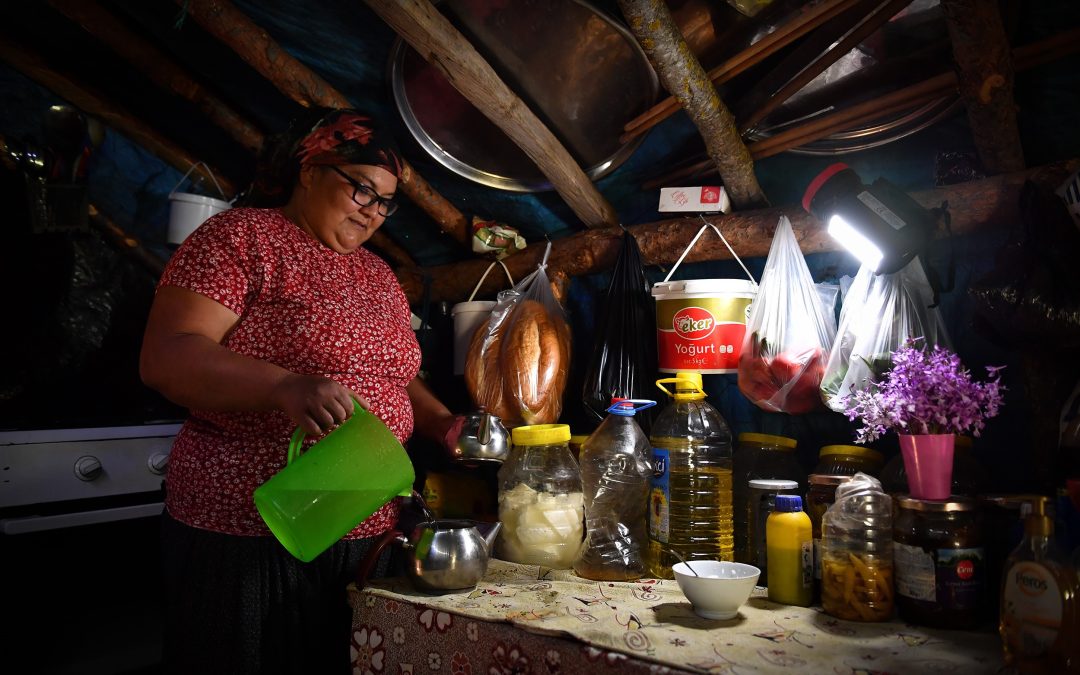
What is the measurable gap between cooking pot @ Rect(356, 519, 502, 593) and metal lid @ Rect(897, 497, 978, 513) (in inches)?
40.4

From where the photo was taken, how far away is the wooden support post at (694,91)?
1.75 meters

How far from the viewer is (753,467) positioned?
2.04 metres

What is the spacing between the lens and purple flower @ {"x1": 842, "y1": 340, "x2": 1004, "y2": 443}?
1455 millimetres

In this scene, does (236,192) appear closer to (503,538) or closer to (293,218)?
(293,218)

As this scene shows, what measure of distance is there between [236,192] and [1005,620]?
3.53 meters

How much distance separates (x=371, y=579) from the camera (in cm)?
176

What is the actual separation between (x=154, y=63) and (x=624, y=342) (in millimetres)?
2289

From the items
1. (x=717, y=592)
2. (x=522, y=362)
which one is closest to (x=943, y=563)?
(x=717, y=592)

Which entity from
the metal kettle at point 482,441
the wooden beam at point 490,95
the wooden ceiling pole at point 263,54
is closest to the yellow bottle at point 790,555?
the metal kettle at point 482,441

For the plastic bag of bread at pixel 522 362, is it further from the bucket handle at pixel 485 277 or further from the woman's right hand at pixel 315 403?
the woman's right hand at pixel 315 403

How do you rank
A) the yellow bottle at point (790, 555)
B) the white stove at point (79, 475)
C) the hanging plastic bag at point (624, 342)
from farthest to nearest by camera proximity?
the white stove at point (79, 475) → the hanging plastic bag at point (624, 342) → the yellow bottle at point (790, 555)

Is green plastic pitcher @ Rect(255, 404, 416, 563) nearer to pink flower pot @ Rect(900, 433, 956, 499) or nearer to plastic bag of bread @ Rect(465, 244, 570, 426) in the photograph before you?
plastic bag of bread @ Rect(465, 244, 570, 426)

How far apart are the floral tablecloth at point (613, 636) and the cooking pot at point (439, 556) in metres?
0.03

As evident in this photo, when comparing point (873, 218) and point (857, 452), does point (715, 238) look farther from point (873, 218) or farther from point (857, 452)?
point (857, 452)
